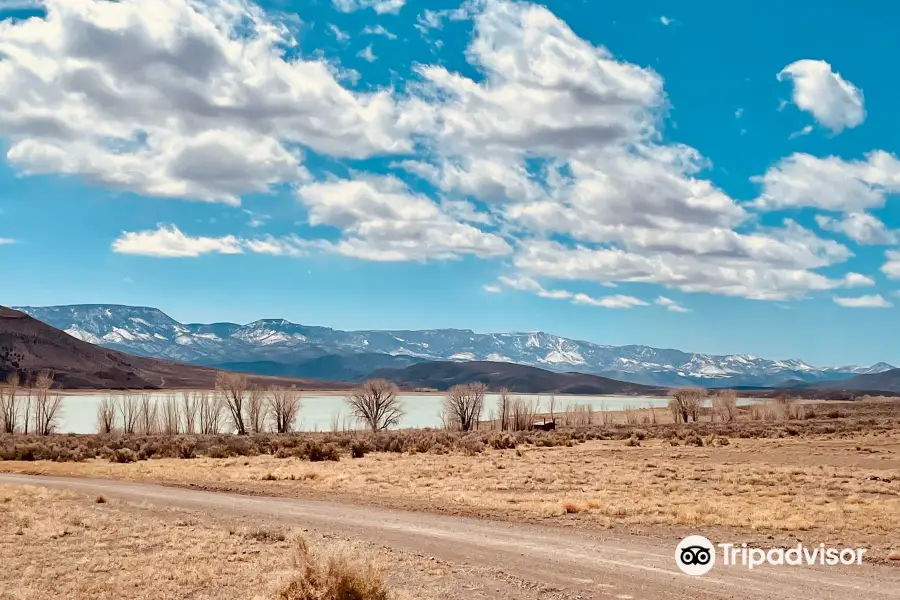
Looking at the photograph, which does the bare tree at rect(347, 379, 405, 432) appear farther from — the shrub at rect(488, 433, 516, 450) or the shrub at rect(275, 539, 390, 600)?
the shrub at rect(275, 539, 390, 600)

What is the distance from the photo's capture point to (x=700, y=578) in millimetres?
13117

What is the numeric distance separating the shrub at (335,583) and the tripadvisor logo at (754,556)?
582 centimetres

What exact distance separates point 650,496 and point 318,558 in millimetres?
15583

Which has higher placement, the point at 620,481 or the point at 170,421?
the point at 620,481

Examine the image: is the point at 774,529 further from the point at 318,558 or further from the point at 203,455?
the point at 203,455

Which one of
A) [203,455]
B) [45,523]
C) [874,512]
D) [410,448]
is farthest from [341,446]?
[874,512]

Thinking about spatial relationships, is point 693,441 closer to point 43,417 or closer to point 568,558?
point 568,558

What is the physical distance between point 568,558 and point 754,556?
3.79m

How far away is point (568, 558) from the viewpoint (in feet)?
48.8

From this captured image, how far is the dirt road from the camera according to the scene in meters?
12.3

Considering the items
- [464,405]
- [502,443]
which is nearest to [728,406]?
[464,405]

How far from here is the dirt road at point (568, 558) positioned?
12.3m

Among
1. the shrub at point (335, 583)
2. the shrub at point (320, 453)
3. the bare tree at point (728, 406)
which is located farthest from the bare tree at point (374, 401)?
the shrub at point (335, 583)

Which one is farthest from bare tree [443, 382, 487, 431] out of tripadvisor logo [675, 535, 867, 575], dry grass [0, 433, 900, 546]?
tripadvisor logo [675, 535, 867, 575]
